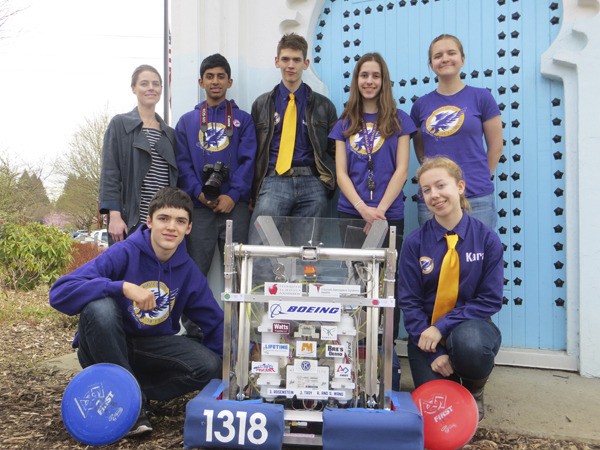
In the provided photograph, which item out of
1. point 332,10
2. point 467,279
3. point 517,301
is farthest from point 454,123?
point 332,10

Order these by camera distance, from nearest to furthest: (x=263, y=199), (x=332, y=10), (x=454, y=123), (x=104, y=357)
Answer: (x=104, y=357)
(x=454, y=123)
(x=263, y=199)
(x=332, y=10)

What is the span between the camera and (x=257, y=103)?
4.07 meters

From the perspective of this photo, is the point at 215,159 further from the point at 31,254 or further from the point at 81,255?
the point at 81,255

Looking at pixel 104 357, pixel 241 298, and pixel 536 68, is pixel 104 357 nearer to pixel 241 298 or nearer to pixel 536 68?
pixel 241 298

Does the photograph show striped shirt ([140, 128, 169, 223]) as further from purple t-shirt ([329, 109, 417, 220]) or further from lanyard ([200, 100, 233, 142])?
purple t-shirt ([329, 109, 417, 220])

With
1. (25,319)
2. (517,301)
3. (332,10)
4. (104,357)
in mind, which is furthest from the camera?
(25,319)

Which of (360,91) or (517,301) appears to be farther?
(517,301)

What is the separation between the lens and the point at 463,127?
11.2 ft

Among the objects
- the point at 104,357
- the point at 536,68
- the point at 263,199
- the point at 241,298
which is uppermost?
the point at 536,68

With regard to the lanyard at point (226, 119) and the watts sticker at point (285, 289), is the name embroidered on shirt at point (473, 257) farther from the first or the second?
the lanyard at point (226, 119)

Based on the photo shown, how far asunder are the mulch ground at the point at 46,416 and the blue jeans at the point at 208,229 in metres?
1.02

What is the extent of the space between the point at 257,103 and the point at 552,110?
2116mm

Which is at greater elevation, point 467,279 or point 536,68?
point 536,68

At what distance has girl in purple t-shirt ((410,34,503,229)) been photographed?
11.2 ft
